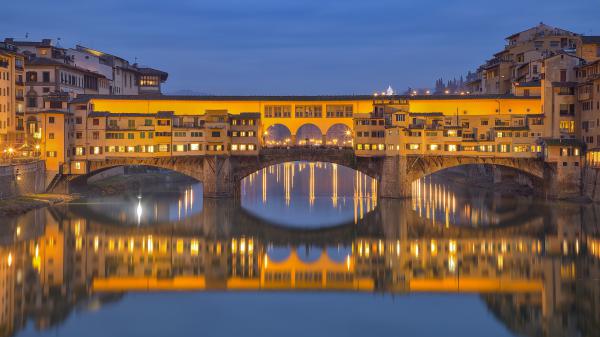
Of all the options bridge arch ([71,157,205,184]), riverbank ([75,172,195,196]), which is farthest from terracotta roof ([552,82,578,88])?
riverbank ([75,172,195,196])

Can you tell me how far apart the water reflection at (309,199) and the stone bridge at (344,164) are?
2.29 meters

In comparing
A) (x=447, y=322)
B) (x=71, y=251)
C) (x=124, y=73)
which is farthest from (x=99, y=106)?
(x=447, y=322)

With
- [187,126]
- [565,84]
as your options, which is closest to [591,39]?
[565,84]

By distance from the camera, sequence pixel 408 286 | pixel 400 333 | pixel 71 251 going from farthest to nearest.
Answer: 1. pixel 71 251
2. pixel 408 286
3. pixel 400 333

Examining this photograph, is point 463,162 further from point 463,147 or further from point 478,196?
point 478,196

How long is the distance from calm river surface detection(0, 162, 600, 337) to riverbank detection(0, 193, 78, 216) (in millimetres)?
895

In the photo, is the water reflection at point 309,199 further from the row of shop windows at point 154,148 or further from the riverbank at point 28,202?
the riverbank at point 28,202

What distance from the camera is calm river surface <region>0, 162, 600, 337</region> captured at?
2742 cm

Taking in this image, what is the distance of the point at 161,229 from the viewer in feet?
154

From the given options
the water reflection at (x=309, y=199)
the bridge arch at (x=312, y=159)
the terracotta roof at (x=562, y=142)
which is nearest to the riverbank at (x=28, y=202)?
the water reflection at (x=309, y=199)

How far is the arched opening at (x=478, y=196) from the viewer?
5234cm

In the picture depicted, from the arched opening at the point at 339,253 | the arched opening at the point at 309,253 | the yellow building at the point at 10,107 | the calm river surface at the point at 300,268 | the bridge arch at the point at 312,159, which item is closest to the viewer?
the calm river surface at the point at 300,268

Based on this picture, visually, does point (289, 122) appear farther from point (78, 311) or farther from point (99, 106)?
point (78, 311)

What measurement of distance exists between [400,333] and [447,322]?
7.57ft
